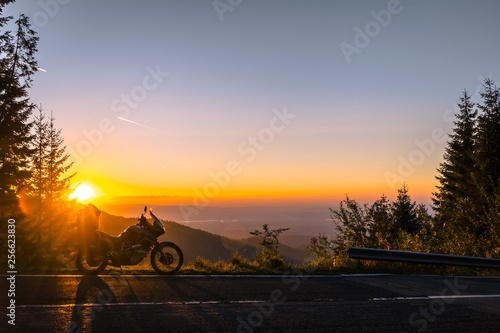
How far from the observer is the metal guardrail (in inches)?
387

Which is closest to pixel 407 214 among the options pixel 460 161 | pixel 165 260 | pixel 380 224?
pixel 460 161

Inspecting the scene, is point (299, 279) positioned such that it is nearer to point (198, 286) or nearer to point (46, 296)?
point (198, 286)

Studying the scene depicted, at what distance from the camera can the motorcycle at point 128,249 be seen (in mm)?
8453

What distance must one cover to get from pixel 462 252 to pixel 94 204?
14.0 m

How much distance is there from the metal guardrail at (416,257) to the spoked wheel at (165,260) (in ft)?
16.1

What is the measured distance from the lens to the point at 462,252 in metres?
13.9

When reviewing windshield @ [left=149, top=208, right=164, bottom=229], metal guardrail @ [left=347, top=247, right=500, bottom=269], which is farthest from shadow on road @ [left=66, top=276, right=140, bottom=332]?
metal guardrail @ [left=347, top=247, right=500, bottom=269]

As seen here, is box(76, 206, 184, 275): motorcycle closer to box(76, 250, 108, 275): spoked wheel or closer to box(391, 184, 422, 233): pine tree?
box(76, 250, 108, 275): spoked wheel

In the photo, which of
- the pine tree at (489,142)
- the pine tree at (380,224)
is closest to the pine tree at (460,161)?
the pine tree at (489,142)

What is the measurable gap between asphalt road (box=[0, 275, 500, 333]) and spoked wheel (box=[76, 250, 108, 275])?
41 centimetres

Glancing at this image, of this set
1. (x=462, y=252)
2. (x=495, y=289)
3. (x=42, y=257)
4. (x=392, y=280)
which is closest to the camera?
(x=495, y=289)

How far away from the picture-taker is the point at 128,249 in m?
8.62

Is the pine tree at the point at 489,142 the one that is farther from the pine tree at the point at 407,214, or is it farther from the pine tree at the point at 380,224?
the pine tree at the point at 380,224

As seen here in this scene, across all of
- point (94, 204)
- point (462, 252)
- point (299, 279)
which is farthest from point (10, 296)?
point (462, 252)
